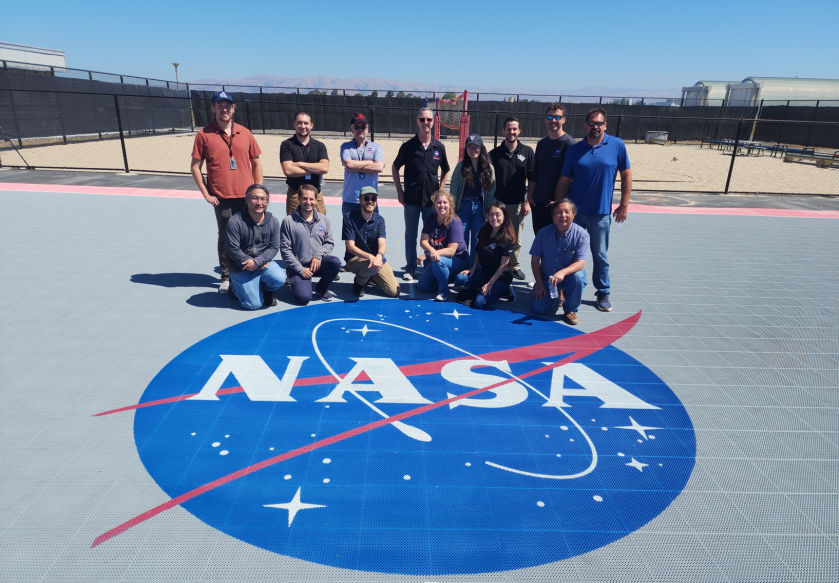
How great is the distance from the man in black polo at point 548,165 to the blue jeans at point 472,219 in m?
0.63

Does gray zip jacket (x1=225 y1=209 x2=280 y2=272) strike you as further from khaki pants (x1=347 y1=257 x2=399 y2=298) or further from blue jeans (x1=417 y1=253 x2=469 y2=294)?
blue jeans (x1=417 y1=253 x2=469 y2=294)

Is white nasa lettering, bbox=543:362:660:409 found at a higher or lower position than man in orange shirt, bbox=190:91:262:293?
lower

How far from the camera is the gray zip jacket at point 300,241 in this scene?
5.51 metres

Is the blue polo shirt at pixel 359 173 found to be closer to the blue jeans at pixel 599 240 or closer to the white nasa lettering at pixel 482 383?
the blue jeans at pixel 599 240

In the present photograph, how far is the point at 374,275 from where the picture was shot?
5762 mm

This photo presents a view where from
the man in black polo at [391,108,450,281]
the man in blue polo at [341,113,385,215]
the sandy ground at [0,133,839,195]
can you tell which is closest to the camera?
the man in black polo at [391,108,450,281]

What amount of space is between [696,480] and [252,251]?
14.7ft

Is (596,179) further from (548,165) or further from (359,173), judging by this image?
(359,173)

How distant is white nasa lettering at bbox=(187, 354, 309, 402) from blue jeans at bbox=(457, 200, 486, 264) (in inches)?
108

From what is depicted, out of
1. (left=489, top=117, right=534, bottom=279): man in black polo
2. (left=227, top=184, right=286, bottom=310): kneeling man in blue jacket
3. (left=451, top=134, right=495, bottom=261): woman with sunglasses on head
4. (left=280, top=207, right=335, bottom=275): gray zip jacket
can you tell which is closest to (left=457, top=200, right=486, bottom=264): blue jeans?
(left=451, top=134, right=495, bottom=261): woman with sunglasses on head

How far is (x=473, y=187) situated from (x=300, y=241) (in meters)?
2.13

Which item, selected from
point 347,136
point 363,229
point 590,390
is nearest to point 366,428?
point 590,390

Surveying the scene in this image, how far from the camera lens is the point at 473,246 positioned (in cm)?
618

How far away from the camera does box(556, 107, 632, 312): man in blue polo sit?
5.13 meters
